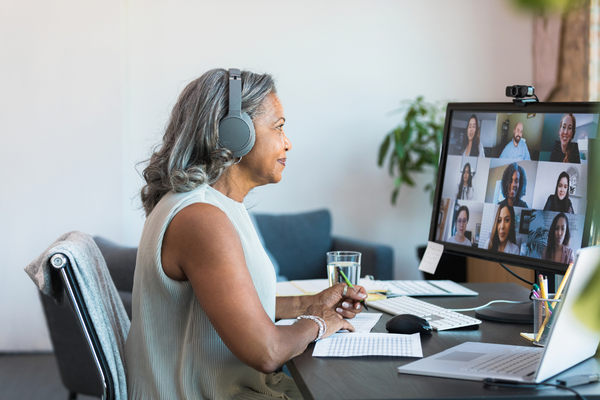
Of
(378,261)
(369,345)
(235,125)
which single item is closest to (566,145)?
(369,345)

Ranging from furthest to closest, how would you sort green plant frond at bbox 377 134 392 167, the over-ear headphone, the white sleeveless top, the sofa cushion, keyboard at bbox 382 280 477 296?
green plant frond at bbox 377 134 392 167, the sofa cushion, keyboard at bbox 382 280 477 296, the over-ear headphone, the white sleeveless top

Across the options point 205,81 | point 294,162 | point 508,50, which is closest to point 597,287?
Answer: point 205,81

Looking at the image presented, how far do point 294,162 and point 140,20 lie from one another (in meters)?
1.31

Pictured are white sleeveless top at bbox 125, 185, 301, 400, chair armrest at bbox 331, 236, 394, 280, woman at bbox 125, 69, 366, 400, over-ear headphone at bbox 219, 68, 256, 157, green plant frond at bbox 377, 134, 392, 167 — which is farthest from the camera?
green plant frond at bbox 377, 134, 392, 167

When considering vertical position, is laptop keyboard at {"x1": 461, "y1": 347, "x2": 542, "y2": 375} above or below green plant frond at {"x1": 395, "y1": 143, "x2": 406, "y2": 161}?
below

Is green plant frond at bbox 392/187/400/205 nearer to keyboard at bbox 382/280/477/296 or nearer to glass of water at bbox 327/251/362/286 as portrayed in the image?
keyboard at bbox 382/280/477/296

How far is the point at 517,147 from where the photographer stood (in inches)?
50.1

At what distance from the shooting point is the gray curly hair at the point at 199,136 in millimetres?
1168

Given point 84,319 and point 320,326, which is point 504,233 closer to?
point 320,326

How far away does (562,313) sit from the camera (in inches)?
28.4

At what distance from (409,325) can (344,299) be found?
0.19 metres

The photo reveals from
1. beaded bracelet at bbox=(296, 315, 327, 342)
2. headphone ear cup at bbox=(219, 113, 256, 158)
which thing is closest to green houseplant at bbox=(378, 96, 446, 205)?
headphone ear cup at bbox=(219, 113, 256, 158)

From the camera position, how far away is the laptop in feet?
2.48

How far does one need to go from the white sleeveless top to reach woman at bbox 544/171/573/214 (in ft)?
2.08
